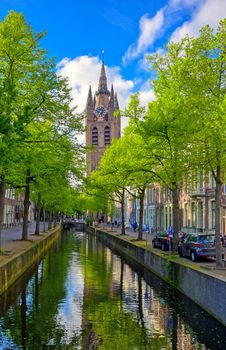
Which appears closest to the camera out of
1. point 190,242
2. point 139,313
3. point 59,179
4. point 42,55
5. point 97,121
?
point 139,313

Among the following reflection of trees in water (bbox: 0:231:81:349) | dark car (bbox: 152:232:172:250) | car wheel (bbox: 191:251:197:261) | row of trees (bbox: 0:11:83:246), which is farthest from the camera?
dark car (bbox: 152:232:172:250)

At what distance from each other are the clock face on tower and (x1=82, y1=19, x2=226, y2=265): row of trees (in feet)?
476

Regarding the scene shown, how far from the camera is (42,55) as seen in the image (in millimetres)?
24609

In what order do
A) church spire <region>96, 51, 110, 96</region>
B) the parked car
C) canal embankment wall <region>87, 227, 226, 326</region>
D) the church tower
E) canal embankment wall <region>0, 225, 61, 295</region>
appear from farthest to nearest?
church spire <region>96, 51, 110, 96</region>
the church tower
the parked car
canal embankment wall <region>0, 225, 61, 295</region>
canal embankment wall <region>87, 227, 226, 326</region>

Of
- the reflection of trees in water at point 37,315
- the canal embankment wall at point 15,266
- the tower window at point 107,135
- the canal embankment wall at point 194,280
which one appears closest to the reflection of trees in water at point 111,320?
the reflection of trees in water at point 37,315

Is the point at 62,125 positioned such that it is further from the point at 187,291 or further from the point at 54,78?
the point at 187,291

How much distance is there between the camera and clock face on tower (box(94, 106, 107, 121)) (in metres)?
174

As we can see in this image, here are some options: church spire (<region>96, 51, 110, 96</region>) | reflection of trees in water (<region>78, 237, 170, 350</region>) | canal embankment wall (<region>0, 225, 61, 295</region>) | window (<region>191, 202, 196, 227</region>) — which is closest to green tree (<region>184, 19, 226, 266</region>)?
reflection of trees in water (<region>78, 237, 170, 350</region>)

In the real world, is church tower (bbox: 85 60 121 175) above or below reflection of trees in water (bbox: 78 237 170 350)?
above

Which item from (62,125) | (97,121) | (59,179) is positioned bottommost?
(59,179)

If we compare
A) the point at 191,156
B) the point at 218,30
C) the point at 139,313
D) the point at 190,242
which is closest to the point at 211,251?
the point at 190,242

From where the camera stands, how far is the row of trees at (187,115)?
19.8m

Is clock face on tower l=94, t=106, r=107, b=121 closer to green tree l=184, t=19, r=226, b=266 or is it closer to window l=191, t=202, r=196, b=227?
window l=191, t=202, r=196, b=227

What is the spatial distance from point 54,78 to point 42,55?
135 cm
